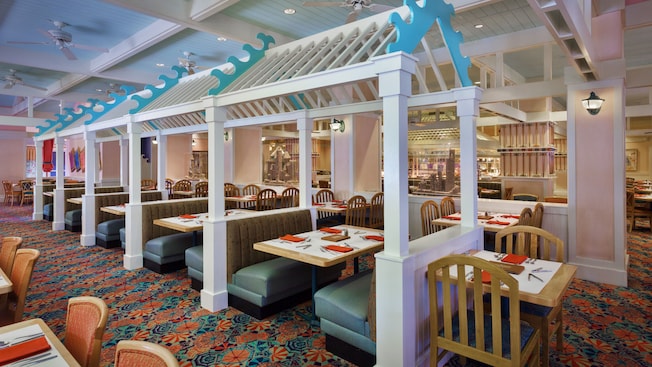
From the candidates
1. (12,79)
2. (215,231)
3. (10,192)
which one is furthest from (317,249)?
(10,192)

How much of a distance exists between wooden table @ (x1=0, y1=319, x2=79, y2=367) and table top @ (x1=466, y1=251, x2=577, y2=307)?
2.23 meters

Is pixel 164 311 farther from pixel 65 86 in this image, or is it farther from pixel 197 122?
pixel 65 86

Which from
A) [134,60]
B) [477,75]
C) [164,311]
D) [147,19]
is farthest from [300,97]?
[477,75]

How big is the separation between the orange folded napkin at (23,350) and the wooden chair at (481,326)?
1.94 metres

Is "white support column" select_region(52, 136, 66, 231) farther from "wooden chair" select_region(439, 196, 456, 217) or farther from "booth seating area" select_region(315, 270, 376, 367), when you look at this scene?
"wooden chair" select_region(439, 196, 456, 217)

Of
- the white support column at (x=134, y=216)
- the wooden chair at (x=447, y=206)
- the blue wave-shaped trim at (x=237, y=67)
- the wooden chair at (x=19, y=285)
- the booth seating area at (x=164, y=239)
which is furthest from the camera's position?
the wooden chair at (x=447, y=206)

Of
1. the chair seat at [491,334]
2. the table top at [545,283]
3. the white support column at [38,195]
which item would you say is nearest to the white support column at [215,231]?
the chair seat at [491,334]

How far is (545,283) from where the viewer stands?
2271mm

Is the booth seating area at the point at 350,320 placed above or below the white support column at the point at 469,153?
below

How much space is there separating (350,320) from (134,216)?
12.7ft

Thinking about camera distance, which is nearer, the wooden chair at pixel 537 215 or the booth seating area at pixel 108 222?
the wooden chair at pixel 537 215

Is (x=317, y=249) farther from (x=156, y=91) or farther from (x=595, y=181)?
(x=156, y=91)

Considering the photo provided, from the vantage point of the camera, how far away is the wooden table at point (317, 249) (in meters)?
2.93

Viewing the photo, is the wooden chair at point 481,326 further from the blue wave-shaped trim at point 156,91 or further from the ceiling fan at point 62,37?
the ceiling fan at point 62,37
